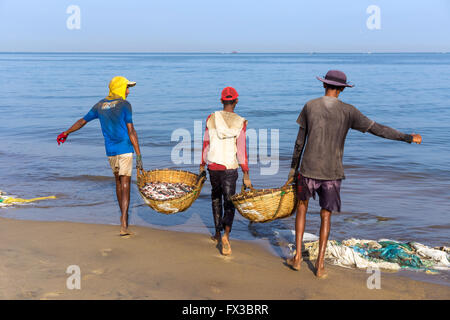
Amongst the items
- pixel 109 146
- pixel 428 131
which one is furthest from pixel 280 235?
pixel 428 131

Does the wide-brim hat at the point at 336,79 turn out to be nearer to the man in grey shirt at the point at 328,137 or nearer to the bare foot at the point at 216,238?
the man in grey shirt at the point at 328,137

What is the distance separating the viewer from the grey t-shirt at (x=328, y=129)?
13.9 feet

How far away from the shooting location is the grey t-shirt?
4.22 meters

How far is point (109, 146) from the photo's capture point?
5.40 m

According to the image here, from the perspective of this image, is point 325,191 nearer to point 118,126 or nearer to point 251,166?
point 118,126

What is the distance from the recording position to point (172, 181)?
5.89m

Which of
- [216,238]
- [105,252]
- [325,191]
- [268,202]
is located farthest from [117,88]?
[325,191]

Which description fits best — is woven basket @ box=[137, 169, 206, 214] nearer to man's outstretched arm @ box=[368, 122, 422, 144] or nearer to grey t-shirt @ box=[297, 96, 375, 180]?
grey t-shirt @ box=[297, 96, 375, 180]

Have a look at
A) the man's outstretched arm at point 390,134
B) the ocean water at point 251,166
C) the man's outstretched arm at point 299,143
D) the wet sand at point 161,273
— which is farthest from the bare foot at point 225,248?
the man's outstretched arm at point 390,134

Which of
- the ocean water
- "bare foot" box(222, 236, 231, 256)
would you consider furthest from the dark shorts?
the ocean water

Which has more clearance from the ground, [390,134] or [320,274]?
[390,134]

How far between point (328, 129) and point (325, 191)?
604 mm

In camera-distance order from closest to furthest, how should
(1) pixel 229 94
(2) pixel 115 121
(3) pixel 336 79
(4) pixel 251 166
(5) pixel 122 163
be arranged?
(3) pixel 336 79
(1) pixel 229 94
(2) pixel 115 121
(5) pixel 122 163
(4) pixel 251 166

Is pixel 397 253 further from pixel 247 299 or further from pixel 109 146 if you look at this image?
pixel 109 146
